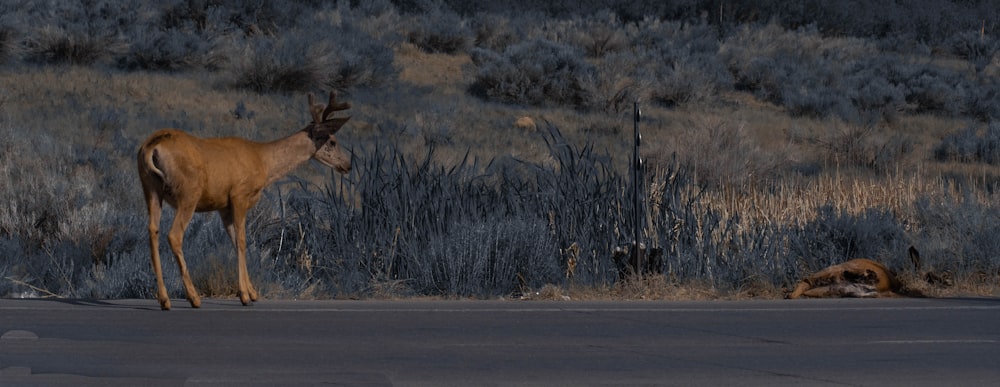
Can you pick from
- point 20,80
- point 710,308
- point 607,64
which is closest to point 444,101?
point 607,64

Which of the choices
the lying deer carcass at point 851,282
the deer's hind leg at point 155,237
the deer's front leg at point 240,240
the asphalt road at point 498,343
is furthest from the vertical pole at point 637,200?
the deer's hind leg at point 155,237

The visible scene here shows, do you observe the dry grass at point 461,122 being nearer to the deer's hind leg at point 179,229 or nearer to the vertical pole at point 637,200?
the vertical pole at point 637,200

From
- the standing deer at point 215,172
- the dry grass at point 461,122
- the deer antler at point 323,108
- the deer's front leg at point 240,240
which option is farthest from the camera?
the dry grass at point 461,122

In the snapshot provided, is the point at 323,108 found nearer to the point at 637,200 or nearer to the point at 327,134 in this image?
the point at 327,134

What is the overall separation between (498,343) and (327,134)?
9.98 ft

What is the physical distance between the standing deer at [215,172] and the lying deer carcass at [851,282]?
4792 millimetres

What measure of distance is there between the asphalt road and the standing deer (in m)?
0.56

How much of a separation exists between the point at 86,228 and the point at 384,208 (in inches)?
140

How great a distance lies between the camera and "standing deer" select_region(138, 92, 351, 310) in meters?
10.4

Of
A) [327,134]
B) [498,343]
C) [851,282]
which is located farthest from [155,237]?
[851,282]

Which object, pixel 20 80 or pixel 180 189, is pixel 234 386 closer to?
pixel 180 189

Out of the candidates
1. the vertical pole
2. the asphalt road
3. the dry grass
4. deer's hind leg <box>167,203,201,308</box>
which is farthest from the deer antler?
the dry grass

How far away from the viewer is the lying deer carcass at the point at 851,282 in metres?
12.8

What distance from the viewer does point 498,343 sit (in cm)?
941
